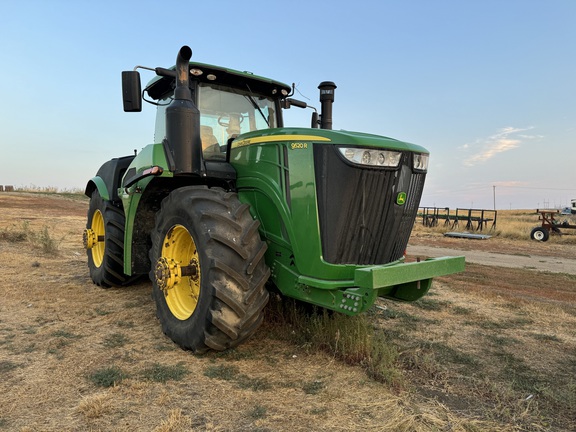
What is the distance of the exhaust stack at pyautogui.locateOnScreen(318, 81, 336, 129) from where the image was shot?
4891 mm

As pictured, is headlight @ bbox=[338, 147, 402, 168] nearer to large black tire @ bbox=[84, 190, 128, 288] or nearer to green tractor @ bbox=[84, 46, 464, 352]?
green tractor @ bbox=[84, 46, 464, 352]

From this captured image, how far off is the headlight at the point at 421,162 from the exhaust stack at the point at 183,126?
2.03 metres

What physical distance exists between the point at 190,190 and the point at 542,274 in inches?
351

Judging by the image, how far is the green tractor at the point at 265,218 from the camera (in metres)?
3.42

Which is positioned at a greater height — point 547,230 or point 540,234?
point 547,230

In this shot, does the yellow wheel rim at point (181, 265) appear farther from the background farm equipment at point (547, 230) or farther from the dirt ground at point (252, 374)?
the background farm equipment at point (547, 230)

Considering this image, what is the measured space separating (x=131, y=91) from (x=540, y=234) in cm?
2075

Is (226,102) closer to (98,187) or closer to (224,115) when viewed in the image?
(224,115)

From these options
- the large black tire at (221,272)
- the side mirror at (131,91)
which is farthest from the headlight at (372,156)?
the side mirror at (131,91)

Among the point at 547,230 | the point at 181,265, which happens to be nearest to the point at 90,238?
the point at 181,265

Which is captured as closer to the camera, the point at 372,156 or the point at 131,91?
the point at 372,156

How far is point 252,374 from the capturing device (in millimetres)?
3365

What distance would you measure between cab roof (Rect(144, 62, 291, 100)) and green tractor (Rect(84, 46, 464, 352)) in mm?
24

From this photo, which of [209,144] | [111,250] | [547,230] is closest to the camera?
[209,144]
